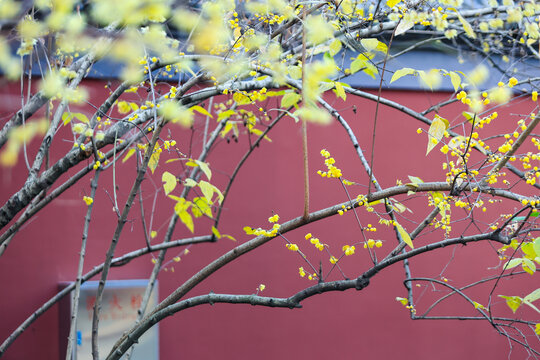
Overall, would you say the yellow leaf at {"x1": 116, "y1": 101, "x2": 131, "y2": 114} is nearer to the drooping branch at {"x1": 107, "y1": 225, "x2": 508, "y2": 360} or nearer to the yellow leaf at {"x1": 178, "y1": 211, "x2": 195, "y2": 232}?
the yellow leaf at {"x1": 178, "y1": 211, "x2": 195, "y2": 232}

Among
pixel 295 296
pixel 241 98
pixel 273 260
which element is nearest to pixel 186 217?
pixel 241 98

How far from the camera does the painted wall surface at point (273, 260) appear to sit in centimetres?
331

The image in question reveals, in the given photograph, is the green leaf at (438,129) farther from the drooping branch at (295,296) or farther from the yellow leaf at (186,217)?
the yellow leaf at (186,217)

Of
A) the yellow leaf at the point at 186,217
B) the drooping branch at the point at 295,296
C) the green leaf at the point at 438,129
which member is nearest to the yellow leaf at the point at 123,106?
the yellow leaf at the point at 186,217

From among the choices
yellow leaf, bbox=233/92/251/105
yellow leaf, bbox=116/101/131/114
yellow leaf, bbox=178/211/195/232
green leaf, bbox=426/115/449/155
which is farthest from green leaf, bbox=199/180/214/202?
green leaf, bbox=426/115/449/155

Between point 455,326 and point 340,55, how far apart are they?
199 centimetres

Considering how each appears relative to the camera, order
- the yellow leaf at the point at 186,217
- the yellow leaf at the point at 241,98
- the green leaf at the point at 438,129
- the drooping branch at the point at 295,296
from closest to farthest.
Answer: the drooping branch at the point at 295,296 < the green leaf at the point at 438,129 < the yellow leaf at the point at 241,98 < the yellow leaf at the point at 186,217

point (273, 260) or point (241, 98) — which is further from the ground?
point (241, 98)

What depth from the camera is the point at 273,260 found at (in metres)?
3.72

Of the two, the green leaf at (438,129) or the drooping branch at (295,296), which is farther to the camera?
the green leaf at (438,129)

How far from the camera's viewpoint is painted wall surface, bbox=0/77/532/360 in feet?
10.9

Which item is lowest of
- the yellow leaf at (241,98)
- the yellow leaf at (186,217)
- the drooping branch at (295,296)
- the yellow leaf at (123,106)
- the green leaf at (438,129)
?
the drooping branch at (295,296)

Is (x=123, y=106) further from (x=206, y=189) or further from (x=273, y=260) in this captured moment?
(x=273, y=260)

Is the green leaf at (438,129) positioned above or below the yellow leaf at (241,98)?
below
